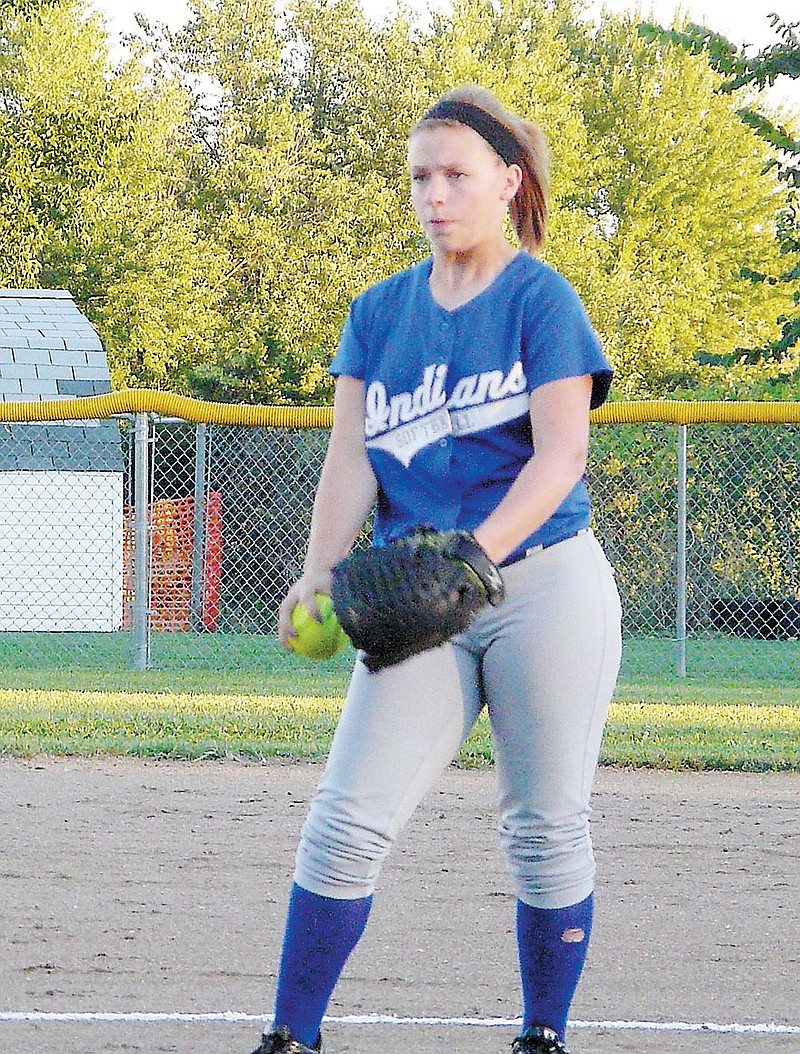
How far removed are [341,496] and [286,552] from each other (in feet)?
41.4

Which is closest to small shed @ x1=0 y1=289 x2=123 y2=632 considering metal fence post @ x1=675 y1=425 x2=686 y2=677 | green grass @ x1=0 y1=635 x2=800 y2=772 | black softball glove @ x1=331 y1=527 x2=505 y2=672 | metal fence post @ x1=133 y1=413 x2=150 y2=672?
green grass @ x1=0 y1=635 x2=800 y2=772

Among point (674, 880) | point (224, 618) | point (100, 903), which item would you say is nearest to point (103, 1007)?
point (100, 903)

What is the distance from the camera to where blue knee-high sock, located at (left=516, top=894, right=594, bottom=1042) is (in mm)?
3076

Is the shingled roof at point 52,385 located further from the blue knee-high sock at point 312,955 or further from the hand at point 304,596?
the blue knee-high sock at point 312,955

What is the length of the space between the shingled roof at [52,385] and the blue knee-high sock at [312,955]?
14.5 m

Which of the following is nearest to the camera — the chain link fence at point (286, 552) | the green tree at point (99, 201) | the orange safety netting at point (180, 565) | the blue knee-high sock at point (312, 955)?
the blue knee-high sock at point (312, 955)

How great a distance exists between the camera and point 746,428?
14.7 meters

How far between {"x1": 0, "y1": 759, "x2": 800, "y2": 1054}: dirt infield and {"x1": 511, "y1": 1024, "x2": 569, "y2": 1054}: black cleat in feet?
1.10

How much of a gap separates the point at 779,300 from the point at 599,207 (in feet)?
15.7

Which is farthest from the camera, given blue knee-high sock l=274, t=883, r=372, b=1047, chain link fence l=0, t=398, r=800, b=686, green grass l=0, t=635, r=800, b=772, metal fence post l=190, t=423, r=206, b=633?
metal fence post l=190, t=423, r=206, b=633

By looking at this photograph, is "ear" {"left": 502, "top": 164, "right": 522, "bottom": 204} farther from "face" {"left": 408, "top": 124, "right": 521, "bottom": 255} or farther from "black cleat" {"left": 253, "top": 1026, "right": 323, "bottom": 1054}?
"black cleat" {"left": 253, "top": 1026, "right": 323, "bottom": 1054}

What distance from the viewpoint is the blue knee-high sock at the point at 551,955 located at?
3.08m

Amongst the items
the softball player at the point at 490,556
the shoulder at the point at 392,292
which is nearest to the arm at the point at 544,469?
the softball player at the point at 490,556

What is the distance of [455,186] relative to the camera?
3014 mm
